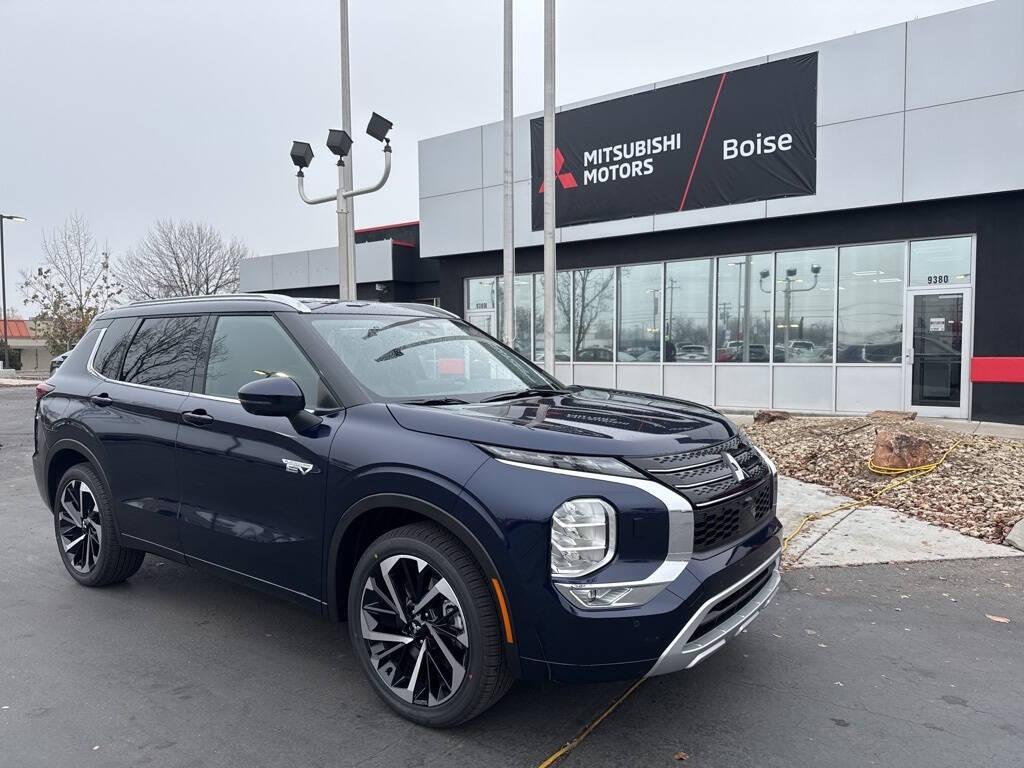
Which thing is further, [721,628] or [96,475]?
[96,475]

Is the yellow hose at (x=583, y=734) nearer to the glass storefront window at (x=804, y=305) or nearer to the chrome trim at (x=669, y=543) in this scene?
the chrome trim at (x=669, y=543)

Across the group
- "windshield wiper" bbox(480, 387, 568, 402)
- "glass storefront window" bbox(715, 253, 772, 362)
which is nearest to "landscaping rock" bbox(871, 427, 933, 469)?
"windshield wiper" bbox(480, 387, 568, 402)

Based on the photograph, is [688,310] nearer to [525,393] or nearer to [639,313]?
[639,313]

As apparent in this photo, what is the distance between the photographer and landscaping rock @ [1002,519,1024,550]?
5.78 m

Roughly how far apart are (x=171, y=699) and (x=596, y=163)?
1549cm

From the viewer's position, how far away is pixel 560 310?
1852 centimetres

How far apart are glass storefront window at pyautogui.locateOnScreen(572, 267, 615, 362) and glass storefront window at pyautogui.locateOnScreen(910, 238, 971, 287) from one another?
6.25 meters

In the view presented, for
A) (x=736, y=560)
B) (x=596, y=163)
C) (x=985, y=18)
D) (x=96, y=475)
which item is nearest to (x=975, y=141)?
(x=985, y=18)

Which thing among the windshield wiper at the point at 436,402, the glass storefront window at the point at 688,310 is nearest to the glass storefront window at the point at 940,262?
the glass storefront window at the point at 688,310

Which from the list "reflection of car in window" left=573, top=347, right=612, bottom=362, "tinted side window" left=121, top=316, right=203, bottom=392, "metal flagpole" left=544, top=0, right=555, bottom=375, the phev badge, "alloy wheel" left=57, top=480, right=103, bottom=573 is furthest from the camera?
"reflection of car in window" left=573, top=347, right=612, bottom=362

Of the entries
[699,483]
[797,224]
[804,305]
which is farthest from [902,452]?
Result: [797,224]

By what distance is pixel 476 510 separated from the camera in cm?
287

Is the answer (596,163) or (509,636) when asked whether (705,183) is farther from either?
(509,636)

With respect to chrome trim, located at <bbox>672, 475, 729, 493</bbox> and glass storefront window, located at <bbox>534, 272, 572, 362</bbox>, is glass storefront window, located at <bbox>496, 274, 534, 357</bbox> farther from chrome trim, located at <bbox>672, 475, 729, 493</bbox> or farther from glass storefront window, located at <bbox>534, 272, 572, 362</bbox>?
chrome trim, located at <bbox>672, 475, 729, 493</bbox>
